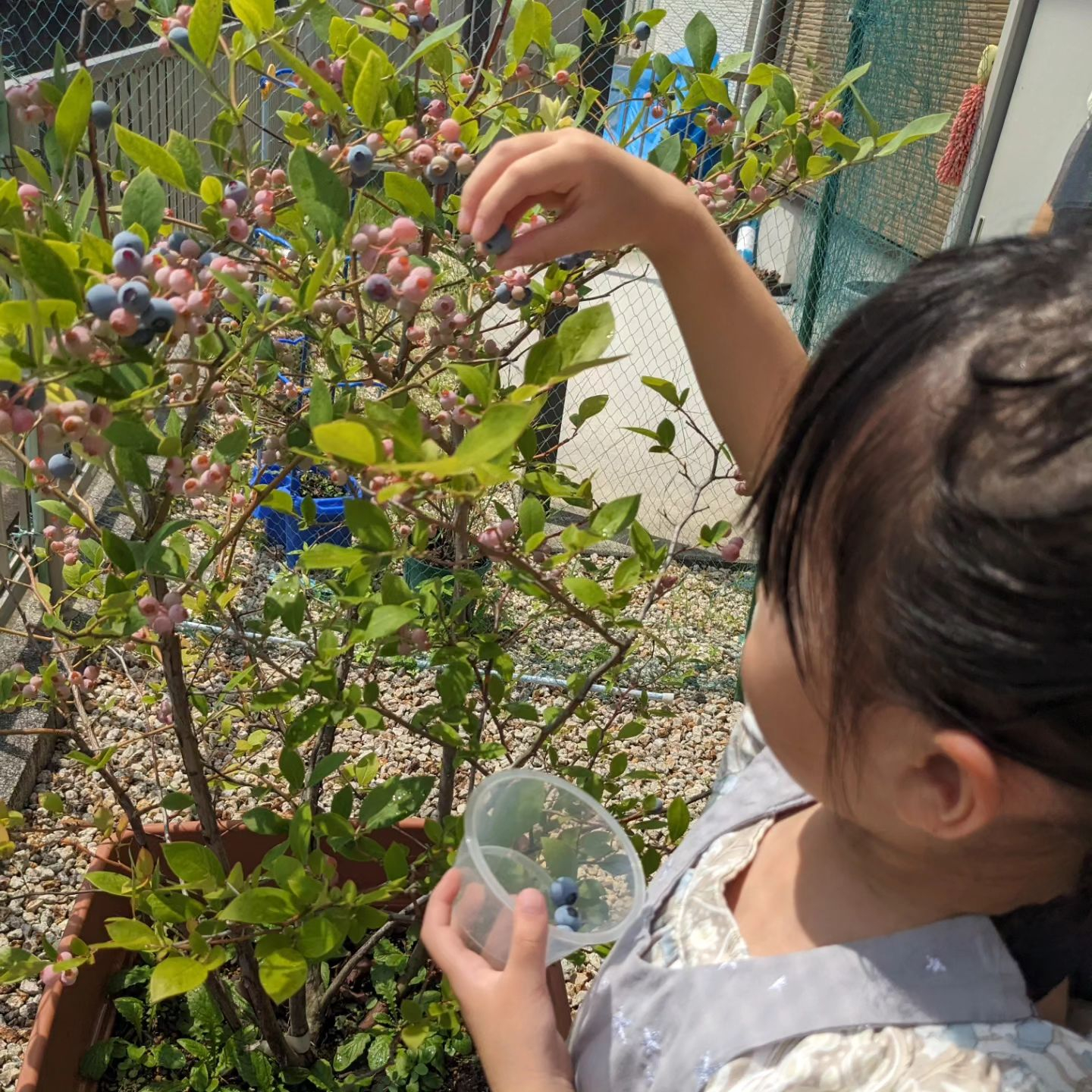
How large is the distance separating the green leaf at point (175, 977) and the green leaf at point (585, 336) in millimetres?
581

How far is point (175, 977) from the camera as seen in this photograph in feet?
2.77

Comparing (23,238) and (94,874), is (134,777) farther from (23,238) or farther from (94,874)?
(23,238)

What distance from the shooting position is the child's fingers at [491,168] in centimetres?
78

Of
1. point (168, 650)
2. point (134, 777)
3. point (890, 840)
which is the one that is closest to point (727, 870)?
point (890, 840)

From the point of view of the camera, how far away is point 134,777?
2.23m

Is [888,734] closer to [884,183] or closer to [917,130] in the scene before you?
[917,130]

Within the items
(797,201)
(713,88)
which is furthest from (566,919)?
(797,201)

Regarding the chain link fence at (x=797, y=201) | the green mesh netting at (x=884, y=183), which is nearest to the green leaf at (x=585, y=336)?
the chain link fence at (x=797, y=201)

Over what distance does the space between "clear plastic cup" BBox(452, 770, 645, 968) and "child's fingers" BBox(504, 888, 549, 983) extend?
0.14 ft

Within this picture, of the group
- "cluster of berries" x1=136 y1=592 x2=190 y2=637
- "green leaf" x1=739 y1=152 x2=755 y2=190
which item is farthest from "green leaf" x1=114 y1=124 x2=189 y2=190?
"green leaf" x1=739 y1=152 x2=755 y2=190

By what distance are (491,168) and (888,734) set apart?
0.49 meters

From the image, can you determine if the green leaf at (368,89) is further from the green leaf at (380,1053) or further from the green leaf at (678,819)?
the green leaf at (380,1053)

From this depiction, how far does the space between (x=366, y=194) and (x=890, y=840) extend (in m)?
0.66

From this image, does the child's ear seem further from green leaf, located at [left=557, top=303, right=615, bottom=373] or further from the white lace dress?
green leaf, located at [left=557, top=303, right=615, bottom=373]
